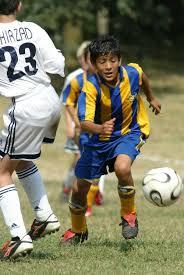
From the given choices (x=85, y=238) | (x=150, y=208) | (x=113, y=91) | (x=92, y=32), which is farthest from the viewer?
(x=92, y=32)

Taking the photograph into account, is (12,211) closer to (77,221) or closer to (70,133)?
(77,221)

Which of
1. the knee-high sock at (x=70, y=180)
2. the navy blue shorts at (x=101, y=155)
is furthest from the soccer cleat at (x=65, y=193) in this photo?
the navy blue shorts at (x=101, y=155)

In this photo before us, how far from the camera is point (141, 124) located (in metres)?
7.41

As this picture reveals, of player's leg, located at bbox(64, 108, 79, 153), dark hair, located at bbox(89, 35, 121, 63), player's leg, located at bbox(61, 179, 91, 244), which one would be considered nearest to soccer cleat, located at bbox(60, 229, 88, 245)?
player's leg, located at bbox(61, 179, 91, 244)

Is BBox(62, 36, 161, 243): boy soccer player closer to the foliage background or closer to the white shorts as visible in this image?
the white shorts

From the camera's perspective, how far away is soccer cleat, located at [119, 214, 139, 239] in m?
7.08

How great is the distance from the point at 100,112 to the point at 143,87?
1.44 feet

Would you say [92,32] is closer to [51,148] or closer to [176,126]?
[176,126]

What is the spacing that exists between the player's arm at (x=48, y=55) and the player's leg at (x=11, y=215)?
745mm

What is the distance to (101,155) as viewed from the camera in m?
7.33

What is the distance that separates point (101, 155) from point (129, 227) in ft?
2.10

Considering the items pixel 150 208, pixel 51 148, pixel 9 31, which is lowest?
pixel 51 148

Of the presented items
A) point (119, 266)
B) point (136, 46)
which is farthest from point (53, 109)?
point (136, 46)

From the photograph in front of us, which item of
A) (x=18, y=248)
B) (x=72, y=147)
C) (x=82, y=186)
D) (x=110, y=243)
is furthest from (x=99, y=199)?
(x=18, y=248)
